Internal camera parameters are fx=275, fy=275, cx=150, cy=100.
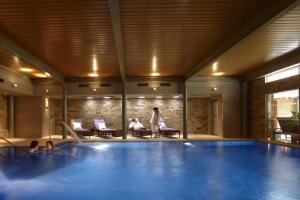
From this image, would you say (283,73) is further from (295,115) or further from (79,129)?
(79,129)

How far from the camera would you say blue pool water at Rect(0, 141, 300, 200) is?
429cm

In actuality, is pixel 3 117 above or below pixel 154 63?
below

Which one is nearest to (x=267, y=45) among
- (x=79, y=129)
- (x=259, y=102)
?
(x=259, y=102)

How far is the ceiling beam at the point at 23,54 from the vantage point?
6823mm

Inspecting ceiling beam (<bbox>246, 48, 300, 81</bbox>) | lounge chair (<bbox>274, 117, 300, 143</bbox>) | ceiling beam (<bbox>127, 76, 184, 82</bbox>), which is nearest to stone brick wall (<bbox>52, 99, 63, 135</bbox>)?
ceiling beam (<bbox>127, 76, 184, 82</bbox>)

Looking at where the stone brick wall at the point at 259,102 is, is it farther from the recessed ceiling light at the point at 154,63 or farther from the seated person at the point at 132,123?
the seated person at the point at 132,123

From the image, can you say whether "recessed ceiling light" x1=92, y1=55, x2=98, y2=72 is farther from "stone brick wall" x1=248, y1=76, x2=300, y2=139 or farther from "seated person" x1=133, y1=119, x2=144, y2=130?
"stone brick wall" x1=248, y1=76, x2=300, y2=139

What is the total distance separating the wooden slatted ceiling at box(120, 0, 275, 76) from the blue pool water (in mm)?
3177

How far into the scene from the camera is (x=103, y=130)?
13586 mm

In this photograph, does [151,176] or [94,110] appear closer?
[151,176]

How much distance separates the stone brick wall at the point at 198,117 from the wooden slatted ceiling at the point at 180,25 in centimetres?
720

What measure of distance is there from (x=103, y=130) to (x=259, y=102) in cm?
746

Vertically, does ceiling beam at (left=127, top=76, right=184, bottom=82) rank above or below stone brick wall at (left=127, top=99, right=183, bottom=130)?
above

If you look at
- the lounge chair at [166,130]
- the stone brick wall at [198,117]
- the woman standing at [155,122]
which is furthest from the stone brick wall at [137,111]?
the woman standing at [155,122]
